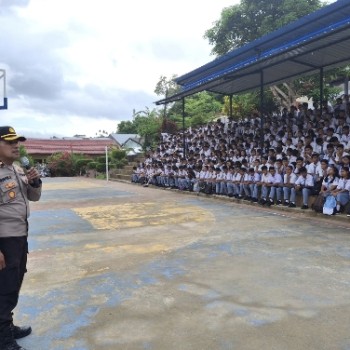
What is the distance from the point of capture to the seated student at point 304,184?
336 inches

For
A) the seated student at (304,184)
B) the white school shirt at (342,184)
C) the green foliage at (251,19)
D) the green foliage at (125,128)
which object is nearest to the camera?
the white school shirt at (342,184)

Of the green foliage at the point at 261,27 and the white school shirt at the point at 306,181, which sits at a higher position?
the green foliage at the point at 261,27

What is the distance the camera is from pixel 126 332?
9.61 feet

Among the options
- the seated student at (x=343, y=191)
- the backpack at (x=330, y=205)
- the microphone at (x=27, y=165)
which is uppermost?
the microphone at (x=27, y=165)

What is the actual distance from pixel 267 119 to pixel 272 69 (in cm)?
214

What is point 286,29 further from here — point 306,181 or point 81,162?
point 81,162

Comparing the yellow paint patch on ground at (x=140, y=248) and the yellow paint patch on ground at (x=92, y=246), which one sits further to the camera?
the yellow paint patch on ground at (x=92, y=246)

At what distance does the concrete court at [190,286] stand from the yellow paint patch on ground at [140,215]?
24 cm

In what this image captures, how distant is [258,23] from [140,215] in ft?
50.4


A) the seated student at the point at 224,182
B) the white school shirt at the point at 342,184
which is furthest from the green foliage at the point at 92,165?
the white school shirt at the point at 342,184

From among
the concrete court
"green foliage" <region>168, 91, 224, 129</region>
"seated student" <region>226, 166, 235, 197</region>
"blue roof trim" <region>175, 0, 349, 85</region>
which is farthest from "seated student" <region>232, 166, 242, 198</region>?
"green foliage" <region>168, 91, 224, 129</region>

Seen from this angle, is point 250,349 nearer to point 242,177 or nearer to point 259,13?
point 242,177

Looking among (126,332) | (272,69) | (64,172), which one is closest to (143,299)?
(126,332)

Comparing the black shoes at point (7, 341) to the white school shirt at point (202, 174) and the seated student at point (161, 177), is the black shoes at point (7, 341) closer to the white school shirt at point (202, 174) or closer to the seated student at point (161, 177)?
the white school shirt at point (202, 174)
